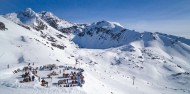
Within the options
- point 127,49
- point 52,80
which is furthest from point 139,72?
point 52,80

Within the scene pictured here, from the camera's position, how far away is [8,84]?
40.3m

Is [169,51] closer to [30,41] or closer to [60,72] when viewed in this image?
[30,41]

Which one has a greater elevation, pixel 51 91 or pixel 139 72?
pixel 51 91

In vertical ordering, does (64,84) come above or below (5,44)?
below

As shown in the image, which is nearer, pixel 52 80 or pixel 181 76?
pixel 52 80

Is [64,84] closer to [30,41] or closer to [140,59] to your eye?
[30,41]

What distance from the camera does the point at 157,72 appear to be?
123938 millimetres

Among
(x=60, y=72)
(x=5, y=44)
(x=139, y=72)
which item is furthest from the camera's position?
(x=139, y=72)

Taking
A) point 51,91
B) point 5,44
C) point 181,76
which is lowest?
point 181,76

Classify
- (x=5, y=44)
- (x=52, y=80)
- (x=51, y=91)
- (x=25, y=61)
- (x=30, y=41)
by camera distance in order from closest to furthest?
(x=51, y=91) < (x=52, y=80) < (x=25, y=61) < (x=5, y=44) < (x=30, y=41)

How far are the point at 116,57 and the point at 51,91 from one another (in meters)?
114

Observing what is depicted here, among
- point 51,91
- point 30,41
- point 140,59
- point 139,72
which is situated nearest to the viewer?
point 51,91

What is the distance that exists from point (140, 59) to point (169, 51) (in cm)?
5179

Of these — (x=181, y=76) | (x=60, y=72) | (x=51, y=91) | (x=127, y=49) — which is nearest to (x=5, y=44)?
(x=60, y=72)
